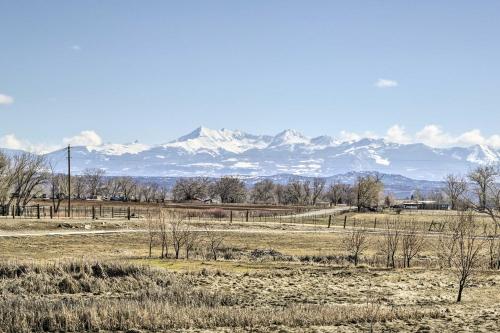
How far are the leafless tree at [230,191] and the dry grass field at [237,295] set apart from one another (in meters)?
128

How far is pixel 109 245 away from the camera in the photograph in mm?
46812

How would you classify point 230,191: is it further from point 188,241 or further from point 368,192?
point 188,241

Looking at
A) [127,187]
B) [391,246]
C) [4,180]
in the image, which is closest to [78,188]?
[127,187]

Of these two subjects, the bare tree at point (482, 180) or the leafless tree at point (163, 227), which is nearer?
the leafless tree at point (163, 227)

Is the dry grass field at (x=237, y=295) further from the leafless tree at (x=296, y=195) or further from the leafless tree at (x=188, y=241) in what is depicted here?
the leafless tree at (x=296, y=195)

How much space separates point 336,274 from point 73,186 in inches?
6236

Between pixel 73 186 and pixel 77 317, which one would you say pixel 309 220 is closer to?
A: pixel 77 317

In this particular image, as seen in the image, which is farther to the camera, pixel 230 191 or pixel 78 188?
pixel 230 191

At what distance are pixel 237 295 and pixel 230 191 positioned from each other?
150 metres

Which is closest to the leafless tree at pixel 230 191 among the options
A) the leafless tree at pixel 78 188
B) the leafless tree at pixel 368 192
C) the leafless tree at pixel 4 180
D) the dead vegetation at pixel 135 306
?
the leafless tree at pixel 78 188

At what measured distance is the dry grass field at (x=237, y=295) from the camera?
17.2 meters

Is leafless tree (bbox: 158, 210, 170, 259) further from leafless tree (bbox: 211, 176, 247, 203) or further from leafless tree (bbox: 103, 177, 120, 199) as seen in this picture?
leafless tree (bbox: 103, 177, 120, 199)

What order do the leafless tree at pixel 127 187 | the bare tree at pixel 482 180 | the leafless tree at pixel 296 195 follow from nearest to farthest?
the bare tree at pixel 482 180 → the leafless tree at pixel 127 187 → the leafless tree at pixel 296 195

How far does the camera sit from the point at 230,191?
172125mm
